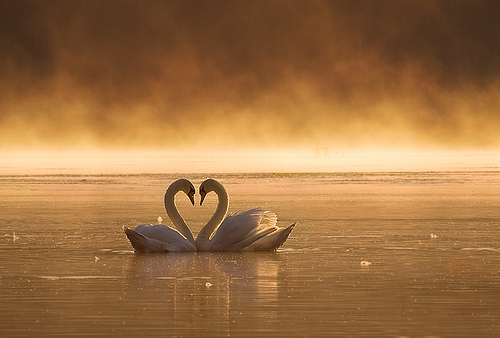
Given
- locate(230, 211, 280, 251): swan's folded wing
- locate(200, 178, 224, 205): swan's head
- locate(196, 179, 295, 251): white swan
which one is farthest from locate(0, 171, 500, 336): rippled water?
locate(200, 178, 224, 205): swan's head

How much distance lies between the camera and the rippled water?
11164 millimetres

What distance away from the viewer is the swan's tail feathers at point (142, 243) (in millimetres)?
17578

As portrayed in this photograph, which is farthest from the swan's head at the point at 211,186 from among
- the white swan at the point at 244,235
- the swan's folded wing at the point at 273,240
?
the swan's folded wing at the point at 273,240

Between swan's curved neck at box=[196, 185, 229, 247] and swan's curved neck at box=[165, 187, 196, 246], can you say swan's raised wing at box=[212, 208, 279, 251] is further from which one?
swan's curved neck at box=[165, 187, 196, 246]

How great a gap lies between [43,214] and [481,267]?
12.6m

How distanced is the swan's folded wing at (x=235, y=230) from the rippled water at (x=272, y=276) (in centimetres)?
42

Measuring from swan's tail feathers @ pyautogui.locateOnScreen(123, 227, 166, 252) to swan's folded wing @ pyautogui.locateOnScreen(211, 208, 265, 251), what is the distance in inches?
33.7

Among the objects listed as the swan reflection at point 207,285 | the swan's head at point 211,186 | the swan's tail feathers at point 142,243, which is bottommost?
the swan reflection at point 207,285

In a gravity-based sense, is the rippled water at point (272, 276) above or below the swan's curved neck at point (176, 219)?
below

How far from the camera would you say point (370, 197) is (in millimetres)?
32500

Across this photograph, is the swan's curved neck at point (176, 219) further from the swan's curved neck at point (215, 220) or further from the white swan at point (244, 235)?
the white swan at point (244, 235)

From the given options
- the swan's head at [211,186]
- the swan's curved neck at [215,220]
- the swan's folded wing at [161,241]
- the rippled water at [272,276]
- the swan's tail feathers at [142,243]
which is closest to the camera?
the rippled water at [272,276]

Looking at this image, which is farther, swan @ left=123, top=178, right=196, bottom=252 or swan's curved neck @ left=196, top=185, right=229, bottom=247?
swan's curved neck @ left=196, top=185, right=229, bottom=247

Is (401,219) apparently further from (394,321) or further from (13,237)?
(394,321)
